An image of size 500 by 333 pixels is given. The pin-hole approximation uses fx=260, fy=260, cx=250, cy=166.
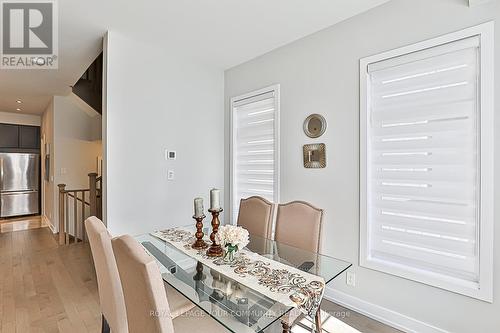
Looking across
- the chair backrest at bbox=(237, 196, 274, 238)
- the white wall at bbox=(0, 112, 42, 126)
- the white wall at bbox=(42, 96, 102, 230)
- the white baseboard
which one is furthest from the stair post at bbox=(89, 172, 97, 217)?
the white wall at bbox=(0, 112, 42, 126)

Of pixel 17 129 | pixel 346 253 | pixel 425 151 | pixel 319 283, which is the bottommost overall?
→ pixel 346 253

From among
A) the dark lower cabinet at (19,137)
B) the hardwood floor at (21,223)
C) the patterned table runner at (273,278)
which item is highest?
the dark lower cabinet at (19,137)

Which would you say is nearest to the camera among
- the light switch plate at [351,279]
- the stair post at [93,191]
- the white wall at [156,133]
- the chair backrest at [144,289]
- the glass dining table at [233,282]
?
the chair backrest at [144,289]

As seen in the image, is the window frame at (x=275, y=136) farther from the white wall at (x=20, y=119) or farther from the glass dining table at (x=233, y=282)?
→ the white wall at (x=20, y=119)

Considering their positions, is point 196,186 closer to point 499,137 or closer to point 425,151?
point 425,151

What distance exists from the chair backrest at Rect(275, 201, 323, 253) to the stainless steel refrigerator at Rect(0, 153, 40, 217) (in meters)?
7.33

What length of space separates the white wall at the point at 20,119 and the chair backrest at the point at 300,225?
765 cm

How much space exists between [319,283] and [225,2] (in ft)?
7.47

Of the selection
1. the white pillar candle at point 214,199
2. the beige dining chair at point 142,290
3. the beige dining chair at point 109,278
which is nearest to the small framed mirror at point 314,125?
the white pillar candle at point 214,199

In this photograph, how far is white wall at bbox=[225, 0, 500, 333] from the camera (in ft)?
6.14

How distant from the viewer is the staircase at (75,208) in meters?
4.25

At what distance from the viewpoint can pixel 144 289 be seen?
3.23 feet

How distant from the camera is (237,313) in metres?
1.25

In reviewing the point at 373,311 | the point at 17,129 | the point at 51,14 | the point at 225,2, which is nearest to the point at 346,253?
the point at 373,311
